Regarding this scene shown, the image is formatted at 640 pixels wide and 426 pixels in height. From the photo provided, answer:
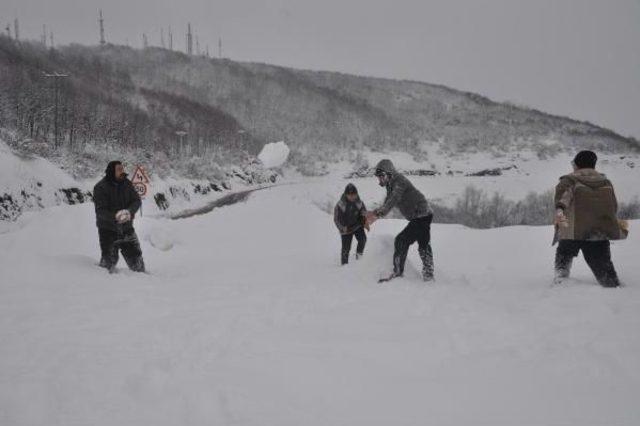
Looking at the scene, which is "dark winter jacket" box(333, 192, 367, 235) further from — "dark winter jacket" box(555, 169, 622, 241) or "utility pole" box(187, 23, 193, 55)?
"utility pole" box(187, 23, 193, 55)

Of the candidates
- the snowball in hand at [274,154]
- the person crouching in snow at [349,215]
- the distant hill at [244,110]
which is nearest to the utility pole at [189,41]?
the distant hill at [244,110]

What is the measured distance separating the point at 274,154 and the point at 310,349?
177ft

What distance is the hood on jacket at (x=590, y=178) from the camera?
480 centimetres

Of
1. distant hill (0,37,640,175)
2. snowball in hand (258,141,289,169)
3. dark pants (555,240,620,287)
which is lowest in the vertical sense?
dark pants (555,240,620,287)

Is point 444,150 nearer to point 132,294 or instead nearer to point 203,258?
point 203,258

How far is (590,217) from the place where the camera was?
15.5 feet

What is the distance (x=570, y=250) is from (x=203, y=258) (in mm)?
7849

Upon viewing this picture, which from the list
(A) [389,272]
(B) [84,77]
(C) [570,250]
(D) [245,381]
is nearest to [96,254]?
(A) [389,272]

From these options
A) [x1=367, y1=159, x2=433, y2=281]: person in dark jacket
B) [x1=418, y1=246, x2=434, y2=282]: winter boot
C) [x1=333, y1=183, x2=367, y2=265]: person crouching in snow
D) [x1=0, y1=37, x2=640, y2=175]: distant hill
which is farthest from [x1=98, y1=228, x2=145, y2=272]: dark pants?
[x1=0, y1=37, x2=640, y2=175]: distant hill

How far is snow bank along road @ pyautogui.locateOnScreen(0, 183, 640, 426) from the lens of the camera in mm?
2279

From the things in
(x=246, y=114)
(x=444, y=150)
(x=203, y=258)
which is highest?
(x=246, y=114)

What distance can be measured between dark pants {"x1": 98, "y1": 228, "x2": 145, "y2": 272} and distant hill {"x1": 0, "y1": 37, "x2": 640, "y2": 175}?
24103mm

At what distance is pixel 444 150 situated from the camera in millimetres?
70562

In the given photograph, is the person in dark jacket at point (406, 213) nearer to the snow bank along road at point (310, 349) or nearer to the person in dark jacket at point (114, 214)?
the snow bank along road at point (310, 349)
